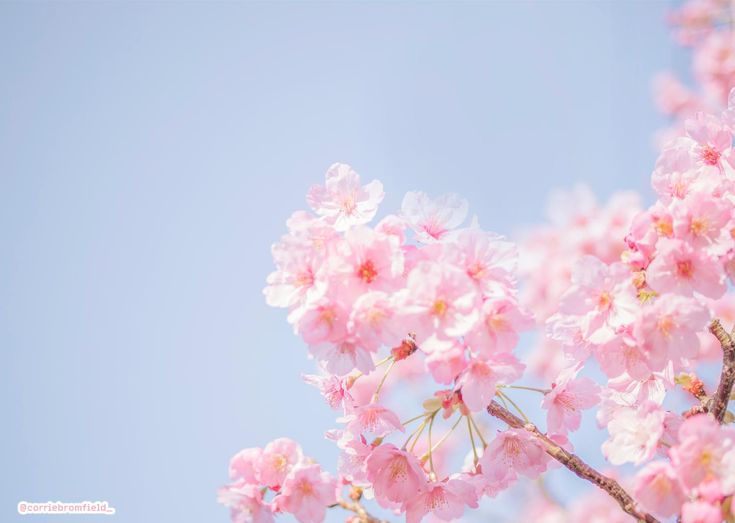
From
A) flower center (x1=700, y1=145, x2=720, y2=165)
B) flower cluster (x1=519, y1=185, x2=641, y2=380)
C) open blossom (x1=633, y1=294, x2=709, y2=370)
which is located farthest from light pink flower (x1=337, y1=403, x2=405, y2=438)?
flower cluster (x1=519, y1=185, x2=641, y2=380)

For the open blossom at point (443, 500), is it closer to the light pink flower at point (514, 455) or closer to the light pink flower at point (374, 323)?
the light pink flower at point (514, 455)

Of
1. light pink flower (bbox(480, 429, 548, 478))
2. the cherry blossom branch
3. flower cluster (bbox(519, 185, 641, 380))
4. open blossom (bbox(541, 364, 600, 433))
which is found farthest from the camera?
flower cluster (bbox(519, 185, 641, 380))

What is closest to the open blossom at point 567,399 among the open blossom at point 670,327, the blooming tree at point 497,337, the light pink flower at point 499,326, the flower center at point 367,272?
the blooming tree at point 497,337

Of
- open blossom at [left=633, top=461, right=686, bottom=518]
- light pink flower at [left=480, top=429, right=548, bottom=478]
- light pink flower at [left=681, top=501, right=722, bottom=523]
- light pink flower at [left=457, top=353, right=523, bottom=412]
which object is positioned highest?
light pink flower at [left=457, top=353, right=523, bottom=412]

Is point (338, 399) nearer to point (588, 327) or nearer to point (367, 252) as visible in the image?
point (367, 252)

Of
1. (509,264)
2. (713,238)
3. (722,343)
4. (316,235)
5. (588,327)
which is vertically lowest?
(722,343)

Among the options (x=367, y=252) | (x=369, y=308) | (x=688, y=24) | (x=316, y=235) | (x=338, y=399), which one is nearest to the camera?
(x=369, y=308)

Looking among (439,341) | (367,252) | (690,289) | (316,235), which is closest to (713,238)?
(690,289)

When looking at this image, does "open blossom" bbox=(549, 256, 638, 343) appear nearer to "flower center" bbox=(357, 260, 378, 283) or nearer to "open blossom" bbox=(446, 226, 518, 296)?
"open blossom" bbox=(446, 226, 518, 296)

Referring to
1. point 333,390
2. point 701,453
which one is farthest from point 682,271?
point 333,390
